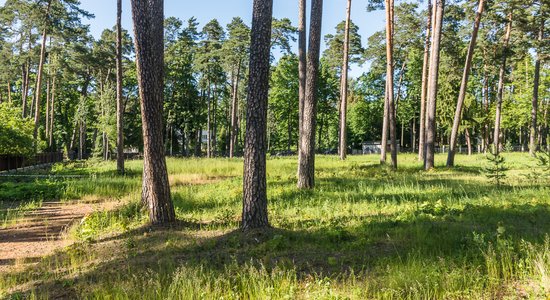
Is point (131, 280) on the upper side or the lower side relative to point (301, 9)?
lower

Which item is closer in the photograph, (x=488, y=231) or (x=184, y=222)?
(x=488, y=231)

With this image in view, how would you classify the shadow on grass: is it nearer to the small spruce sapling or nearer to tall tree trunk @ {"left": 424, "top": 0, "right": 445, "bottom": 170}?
the small spruce sapling

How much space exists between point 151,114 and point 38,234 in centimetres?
362

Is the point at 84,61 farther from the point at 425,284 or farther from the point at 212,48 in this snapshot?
the point at 425,284

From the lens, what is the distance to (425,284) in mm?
3652

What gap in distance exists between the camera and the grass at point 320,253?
3.71 m

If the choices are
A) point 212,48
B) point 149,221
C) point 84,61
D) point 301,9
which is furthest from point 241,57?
point 149,221

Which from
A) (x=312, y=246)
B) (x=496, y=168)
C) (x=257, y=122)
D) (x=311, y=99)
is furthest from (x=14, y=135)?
(x=496, y=168)

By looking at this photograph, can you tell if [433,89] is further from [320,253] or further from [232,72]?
[232,72]

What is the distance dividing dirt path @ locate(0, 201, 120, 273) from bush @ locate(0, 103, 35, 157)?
43.5ft

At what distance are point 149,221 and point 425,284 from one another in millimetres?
5468

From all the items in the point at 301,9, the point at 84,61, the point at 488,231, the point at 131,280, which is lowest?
the point at 131,280

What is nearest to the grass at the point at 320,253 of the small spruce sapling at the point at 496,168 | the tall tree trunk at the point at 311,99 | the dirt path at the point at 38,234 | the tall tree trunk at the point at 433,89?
the dirt path at the point at 38,234

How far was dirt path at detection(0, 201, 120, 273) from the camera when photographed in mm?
5855
